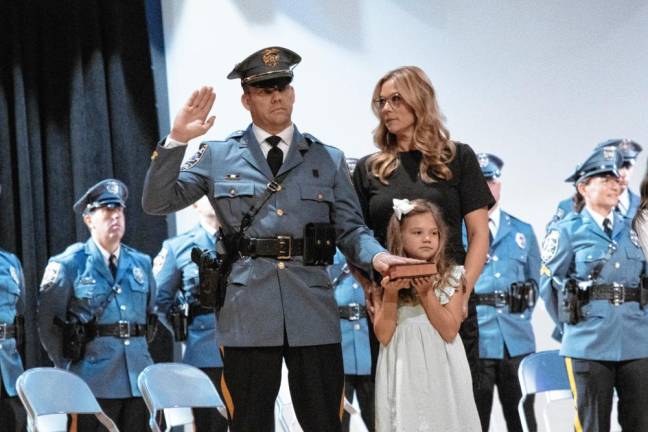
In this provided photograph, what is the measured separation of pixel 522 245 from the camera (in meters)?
6.75

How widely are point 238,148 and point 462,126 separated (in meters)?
4.11

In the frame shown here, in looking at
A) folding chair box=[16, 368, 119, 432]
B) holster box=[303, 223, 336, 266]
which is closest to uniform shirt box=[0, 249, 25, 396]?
folding chair box=[16, 368, 119, 432]

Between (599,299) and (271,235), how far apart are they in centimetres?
255

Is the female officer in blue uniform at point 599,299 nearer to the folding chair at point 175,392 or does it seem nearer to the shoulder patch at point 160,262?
the folding chair at point 175,392

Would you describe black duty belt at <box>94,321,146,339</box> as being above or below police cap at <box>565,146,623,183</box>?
below

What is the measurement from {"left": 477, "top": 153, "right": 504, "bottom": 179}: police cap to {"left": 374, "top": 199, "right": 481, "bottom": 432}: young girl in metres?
3.14

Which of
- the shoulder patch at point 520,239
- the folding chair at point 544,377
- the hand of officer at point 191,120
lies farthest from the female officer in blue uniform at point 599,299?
the hand of officer at point 191,120

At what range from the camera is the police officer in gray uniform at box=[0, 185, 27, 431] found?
5492 millimetres

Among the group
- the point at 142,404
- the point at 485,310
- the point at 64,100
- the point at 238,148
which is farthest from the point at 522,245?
the point at 238,148

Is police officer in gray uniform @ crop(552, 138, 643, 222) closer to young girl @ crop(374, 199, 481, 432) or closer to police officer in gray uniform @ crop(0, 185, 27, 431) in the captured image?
police officer in gray uniform @ crop(0, 185, 27, 431)

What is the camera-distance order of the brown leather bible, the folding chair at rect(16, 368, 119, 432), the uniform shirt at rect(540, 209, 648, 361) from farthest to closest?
the uniform shirt at rect(540, 209, 648, 361) → the folding chair at rect(16, 368, 119, 432) → the brown leather bible

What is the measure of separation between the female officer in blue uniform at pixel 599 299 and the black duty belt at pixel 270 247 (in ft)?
7.95

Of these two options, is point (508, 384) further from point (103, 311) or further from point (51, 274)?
point (51, 274)

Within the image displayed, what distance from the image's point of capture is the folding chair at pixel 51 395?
4.77m
